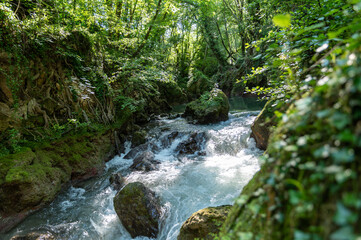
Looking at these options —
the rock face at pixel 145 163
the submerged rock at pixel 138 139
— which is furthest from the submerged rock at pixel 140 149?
the rock face at pixel 145 163

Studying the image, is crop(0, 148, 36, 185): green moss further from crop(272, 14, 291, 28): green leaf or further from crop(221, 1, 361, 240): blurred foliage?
crop(272, 14, 291, 28): green leaf

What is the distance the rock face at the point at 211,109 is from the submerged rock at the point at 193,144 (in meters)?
2.33

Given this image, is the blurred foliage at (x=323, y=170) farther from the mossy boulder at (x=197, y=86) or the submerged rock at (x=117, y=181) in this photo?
the mossy boulder at (x=197, y=86)

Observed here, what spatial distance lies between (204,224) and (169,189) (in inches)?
93.2

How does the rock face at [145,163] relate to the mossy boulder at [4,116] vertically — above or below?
below

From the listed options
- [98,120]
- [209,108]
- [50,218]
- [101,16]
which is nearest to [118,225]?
[50,218]

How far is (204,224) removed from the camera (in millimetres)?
2668

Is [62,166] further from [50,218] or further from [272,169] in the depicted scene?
[272,169]

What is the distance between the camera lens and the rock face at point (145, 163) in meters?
6.18

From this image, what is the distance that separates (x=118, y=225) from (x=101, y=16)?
23.8 feet

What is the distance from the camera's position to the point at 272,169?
94cm

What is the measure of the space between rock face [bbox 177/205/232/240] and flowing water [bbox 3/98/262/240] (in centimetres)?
80

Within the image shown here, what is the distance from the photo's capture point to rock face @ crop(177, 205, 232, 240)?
2625 millimetres

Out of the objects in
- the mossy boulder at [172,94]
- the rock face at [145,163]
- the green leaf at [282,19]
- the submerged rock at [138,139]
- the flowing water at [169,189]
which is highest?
the mossy boulder at [172,94]
